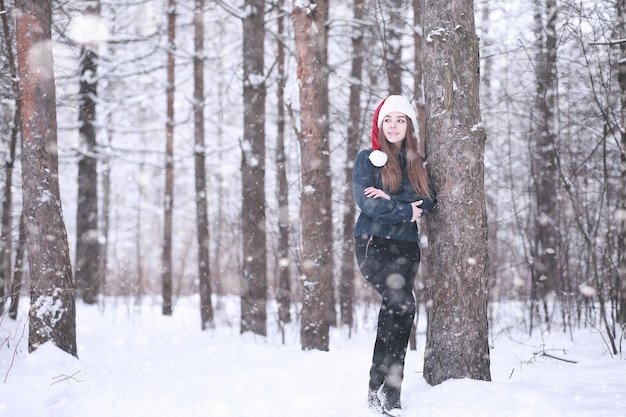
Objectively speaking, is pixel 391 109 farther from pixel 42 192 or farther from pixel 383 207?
pixel 42 192

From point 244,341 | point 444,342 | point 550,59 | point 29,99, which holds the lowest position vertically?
point 244,341

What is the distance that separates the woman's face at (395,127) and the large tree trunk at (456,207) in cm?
22

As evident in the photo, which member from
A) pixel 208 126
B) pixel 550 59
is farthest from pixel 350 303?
pixel 208 126

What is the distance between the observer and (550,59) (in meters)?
7.59

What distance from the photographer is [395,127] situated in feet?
12.9

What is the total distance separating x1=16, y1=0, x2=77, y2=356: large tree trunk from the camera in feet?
16.5

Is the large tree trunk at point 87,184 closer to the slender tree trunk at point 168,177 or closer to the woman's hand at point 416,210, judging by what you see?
the slender tree trunk at point 168,177

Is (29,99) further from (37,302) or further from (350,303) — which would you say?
(350,303)

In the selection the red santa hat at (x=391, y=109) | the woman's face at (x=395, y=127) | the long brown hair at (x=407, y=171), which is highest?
the red santa hat at (x=391, y=109)

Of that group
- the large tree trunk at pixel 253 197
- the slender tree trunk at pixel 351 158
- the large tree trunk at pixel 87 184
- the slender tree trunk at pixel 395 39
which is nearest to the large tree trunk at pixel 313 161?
the slender tree trunk at pixel 395 39

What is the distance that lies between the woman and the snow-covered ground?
0.28m

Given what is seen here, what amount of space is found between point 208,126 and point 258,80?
35.8 ft

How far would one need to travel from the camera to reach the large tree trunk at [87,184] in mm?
12000

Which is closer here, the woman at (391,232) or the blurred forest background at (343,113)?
the woman at (391,232)
